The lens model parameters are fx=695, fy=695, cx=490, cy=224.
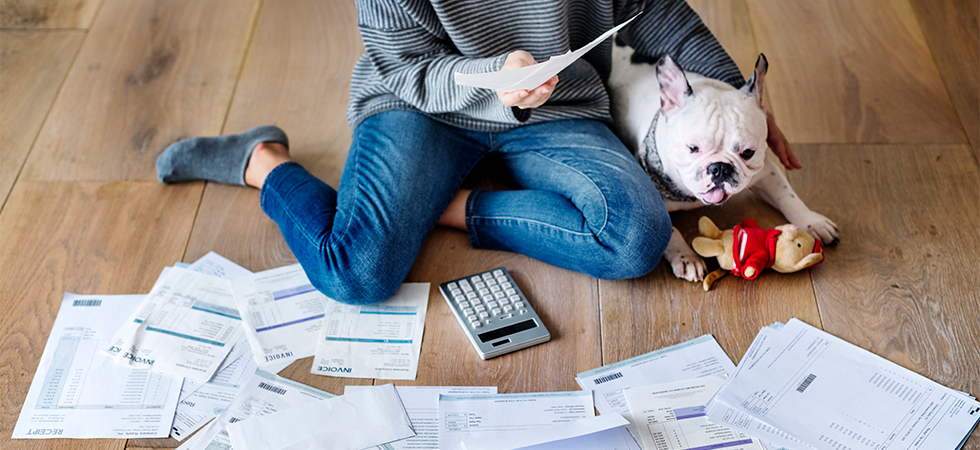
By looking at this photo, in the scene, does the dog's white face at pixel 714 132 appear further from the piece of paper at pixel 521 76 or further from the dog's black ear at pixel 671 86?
the piece of paper at pixel 521 76

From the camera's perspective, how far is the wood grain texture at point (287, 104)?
1.53 metres

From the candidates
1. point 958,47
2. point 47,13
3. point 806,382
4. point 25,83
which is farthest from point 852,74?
point 47,13

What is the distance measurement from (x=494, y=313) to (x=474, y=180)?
0.39 m

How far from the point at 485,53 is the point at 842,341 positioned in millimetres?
866

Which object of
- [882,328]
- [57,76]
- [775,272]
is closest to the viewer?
[882,328]

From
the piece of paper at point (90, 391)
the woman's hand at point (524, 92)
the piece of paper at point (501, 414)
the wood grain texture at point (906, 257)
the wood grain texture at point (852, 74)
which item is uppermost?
the woman's hand at point (524, 92)

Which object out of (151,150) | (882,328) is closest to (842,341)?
(882,328)

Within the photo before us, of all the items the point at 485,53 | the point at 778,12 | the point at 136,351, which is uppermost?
the point at 485,53

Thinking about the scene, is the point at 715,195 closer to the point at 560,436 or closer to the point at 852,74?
the point at 560,436

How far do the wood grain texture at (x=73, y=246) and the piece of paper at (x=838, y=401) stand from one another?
3.87ft

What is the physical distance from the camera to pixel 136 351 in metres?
1.31

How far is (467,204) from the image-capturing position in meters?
1.46

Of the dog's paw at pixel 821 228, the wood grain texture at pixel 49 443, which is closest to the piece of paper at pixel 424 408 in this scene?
the wood grain texture at pixel 49 443

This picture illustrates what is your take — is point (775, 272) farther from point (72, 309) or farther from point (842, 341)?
point (72, 309)
